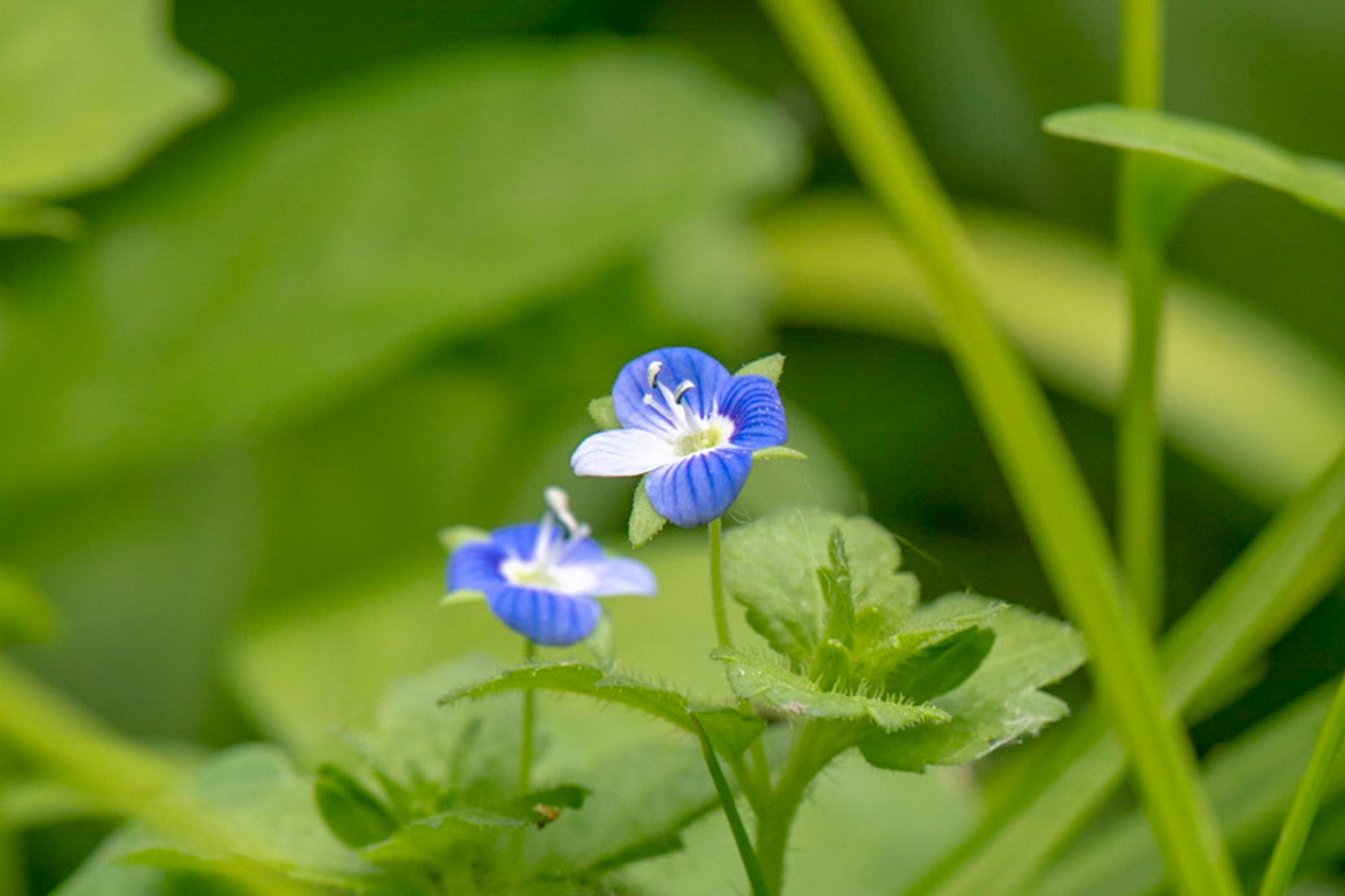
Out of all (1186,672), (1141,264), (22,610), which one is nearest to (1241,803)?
(1186,672)

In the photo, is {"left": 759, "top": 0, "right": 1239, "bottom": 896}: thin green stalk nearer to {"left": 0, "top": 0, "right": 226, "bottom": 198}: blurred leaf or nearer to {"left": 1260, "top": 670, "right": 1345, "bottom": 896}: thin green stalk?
{"left": 1260, "top": 670, "right": 1345, "bottom": 896}: thin green stalk

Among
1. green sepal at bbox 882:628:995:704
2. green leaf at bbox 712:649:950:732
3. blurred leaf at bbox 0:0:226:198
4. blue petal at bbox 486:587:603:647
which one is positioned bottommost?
green leaf at bbox 712:649:950:732

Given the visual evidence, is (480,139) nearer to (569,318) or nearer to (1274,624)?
(569,318)

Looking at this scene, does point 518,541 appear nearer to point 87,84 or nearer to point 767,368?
point 767,368

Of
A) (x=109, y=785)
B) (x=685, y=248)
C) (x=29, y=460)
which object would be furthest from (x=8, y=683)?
(x=685, y=248)

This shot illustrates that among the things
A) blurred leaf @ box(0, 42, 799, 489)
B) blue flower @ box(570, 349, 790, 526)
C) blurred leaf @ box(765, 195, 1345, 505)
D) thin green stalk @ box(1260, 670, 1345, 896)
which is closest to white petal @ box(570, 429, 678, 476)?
blue flower @ box(570, 349, 790, 526)

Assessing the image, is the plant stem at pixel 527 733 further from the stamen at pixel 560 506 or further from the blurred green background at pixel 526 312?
the blurred green background at pixel 526 312
